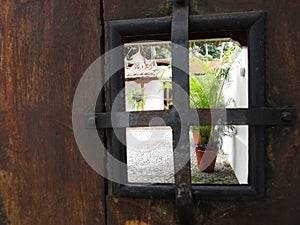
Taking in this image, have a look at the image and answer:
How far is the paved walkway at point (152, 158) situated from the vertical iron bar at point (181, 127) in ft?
0.69

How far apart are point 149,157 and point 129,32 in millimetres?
390

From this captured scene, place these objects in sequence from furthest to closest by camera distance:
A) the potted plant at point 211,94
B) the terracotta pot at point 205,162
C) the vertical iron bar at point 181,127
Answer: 1. the potted plant at point 211,94
2. the terracotta pot at point 205,162
3. the vertical iron bar at point 181,127

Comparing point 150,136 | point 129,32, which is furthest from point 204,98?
point 129,32

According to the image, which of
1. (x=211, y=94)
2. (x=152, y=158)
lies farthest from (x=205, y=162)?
(x=211, y=94)

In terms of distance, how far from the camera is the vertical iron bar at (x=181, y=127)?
0.43m

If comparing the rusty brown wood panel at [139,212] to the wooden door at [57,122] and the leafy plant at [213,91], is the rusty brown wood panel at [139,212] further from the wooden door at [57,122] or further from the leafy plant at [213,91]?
the leafy plant at [213,91]

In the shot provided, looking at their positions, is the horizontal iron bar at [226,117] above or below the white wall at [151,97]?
below

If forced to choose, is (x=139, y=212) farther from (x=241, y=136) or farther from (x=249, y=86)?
(x=241, y=136)

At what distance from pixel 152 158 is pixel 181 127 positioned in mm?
348

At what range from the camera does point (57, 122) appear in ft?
1.68

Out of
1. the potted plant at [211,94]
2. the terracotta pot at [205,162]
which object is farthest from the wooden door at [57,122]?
the potted plant at [211,94]

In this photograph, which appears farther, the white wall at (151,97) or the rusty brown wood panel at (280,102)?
the white wall at (151,97)

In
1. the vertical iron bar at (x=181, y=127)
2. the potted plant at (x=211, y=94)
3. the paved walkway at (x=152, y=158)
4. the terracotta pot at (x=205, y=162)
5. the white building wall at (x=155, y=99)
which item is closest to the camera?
the vertical iron bar at (x=181, y=127)

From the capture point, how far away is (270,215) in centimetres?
45
